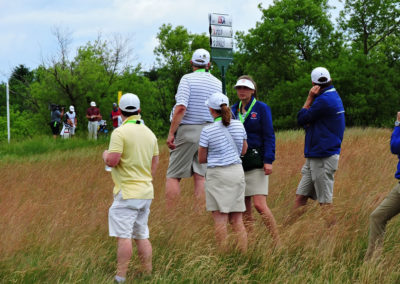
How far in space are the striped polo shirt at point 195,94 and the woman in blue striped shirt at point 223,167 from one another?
1.33 metres

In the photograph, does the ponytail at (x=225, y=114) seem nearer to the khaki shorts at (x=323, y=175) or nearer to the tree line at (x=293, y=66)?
the khaki shorts at (x=323, y=175)

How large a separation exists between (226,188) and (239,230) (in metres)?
0.39

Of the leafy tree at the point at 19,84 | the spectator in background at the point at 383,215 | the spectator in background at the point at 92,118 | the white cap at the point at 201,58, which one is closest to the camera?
the spectator in background at the point at 383,215

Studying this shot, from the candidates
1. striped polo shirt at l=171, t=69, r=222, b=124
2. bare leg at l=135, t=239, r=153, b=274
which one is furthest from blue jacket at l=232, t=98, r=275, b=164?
bare leg at l=135, t=239, r=153, b=274

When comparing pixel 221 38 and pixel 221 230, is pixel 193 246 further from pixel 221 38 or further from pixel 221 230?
pixel 221 38

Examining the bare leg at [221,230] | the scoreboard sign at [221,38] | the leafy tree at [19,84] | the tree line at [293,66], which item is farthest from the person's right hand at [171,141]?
the leafy tree at [19,84]

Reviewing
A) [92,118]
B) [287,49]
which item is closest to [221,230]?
[92,118]

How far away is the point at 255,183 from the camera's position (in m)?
4.75

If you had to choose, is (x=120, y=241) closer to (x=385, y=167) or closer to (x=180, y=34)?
(x=385, y=167)

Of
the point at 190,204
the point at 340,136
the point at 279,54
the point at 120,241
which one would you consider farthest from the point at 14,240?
the point at 279,54

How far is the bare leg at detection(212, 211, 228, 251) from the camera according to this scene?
4.21m

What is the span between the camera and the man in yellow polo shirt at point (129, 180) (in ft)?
12.4

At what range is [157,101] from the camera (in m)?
43.8

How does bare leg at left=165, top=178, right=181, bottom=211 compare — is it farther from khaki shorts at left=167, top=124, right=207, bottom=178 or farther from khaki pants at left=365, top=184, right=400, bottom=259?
khaki pants at left=365, top=184, right=400, bottom=259
